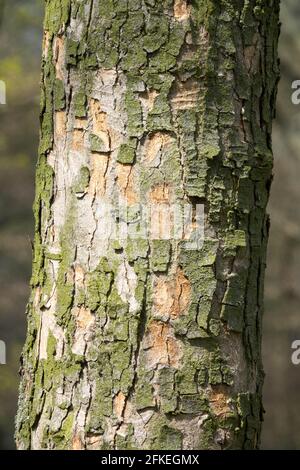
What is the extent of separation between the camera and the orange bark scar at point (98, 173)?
2.35m

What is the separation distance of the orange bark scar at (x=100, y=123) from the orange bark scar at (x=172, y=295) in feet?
1.48

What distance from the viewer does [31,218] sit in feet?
39.4

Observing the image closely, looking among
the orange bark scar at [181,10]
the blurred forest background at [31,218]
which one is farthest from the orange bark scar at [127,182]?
the blurred forest background at [31,218]

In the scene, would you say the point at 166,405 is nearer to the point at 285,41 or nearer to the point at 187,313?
the point at 187,313

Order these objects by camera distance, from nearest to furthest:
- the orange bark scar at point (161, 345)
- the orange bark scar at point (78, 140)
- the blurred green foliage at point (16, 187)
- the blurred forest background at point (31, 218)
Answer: the orange bark scar at point (161, 345) → the orange bark scar at point (78, 140) → the blurred forest background at point (31, 218) → the blurred green foliage at point (16, 187)

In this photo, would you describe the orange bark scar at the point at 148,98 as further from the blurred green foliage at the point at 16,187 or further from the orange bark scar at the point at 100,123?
the blurred green foliage at the point at 16,187

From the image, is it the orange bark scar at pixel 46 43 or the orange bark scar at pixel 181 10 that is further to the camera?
the orange bark scar at pixel 46 43

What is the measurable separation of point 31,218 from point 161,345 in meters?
9.93

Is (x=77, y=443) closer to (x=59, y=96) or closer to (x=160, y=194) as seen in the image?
(x=160, y=194)

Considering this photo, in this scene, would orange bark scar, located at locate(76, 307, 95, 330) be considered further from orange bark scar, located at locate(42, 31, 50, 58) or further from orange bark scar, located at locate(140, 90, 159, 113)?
orange bark scar, located at locate(42, 31, 50, 58)

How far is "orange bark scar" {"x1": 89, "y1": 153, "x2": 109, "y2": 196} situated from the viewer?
235 cm

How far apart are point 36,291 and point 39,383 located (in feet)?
0.99

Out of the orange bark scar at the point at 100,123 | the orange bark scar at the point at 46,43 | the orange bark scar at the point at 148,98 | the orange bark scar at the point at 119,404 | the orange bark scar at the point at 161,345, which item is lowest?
the orange bark scar at the point at 119,404
